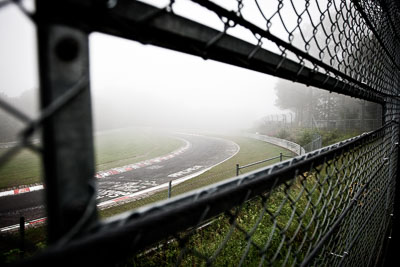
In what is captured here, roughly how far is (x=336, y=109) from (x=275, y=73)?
113 ft

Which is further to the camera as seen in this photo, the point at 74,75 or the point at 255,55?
the point at 255,55

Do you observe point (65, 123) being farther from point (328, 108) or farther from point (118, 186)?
point (328, 108)

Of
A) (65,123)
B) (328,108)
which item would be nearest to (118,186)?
(65,123)

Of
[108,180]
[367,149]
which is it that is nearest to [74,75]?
[367,149]

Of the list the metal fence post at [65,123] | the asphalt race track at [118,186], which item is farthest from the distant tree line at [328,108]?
the metal fence post at [65,123]

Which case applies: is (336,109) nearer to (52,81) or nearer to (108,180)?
(108,180)

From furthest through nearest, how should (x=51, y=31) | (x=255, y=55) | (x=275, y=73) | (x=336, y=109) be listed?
(x=336, y=109)
(x=275, y=73)
(x=255, y=55)
(x=51, y=31)

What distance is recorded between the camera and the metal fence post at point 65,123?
0.42m

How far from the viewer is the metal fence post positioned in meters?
0.42

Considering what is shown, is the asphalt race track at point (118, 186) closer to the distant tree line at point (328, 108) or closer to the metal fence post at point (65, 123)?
the metal fence post at point (65, 123)

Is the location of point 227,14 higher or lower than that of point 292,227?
higher

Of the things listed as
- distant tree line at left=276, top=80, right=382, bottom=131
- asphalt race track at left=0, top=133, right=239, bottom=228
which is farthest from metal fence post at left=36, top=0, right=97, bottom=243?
distant tree line at left=276, top=80, right=382, bottom=131

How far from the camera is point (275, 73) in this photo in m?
1.22

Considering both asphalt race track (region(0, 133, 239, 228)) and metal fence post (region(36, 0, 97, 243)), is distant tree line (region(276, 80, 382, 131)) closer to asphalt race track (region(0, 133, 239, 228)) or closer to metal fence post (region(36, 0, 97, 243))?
asphalt race track (region(0, 133, 239, 228))
